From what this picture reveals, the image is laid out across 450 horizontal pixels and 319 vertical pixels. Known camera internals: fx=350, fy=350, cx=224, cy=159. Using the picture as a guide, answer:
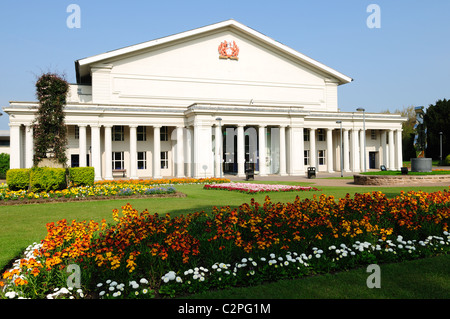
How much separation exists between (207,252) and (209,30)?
37691 mm

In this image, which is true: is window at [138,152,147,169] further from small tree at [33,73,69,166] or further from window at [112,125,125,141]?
small tree at [33,73,69,166]

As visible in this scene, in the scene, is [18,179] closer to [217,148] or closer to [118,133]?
[118,133]

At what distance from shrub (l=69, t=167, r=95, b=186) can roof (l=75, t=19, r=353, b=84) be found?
18258mm

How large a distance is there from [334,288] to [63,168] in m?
19.9

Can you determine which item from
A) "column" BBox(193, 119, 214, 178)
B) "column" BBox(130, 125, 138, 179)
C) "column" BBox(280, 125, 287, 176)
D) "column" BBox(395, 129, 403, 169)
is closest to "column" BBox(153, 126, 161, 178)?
"column" BBox(130, 125, 138, 179)

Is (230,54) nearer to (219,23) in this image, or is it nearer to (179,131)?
(219,23)

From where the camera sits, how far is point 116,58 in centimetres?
3841

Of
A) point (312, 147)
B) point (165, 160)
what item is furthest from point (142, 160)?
point (312, 147)

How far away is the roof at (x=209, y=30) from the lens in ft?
122

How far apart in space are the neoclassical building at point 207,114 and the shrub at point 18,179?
13.9 meters

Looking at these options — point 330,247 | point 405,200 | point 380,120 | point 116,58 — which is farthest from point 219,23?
point 330,247

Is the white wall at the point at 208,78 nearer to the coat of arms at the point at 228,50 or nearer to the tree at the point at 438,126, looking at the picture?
the coat of arms at the point at 228,50

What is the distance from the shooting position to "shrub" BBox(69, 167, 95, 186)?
74.0 feet

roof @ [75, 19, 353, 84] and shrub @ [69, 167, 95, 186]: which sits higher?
roof @ [75, 19, 353, 84]
